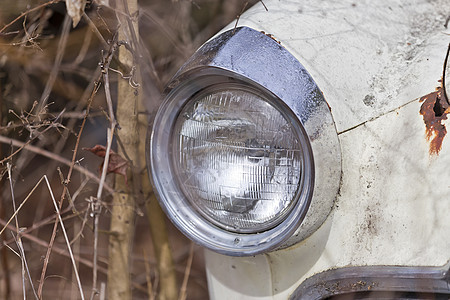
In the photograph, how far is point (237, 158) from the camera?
4.19ft

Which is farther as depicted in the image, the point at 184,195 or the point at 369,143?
the point at 184,195

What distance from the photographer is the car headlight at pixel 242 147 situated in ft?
3.85

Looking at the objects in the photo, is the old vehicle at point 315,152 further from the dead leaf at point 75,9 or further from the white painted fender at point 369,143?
the dead leaf at point 75,9

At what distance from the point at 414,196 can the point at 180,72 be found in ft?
1.93

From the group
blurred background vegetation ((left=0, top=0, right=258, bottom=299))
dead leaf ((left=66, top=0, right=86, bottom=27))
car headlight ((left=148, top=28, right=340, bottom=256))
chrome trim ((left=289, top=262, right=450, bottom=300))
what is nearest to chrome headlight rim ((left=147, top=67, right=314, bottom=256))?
car headlight ((left=148, top=28, right=340, bottom=256))

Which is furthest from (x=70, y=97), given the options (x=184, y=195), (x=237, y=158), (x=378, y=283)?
(x=378, y=283)

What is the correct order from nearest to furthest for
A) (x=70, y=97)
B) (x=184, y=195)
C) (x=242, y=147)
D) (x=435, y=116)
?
(x=435, y=116) → (x=242, y=147) → (x=184, y=195) → (x=70, y=97)

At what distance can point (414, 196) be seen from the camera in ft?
3.68

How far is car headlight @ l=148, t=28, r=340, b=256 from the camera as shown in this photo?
1175 mm

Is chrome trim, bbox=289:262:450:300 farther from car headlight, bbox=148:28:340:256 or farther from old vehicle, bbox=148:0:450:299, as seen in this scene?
car headlight, bbox=148:28:340:256

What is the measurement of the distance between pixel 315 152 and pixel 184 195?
386 millimetres

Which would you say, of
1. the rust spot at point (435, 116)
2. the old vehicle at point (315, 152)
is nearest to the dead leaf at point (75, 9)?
the old vehicle at point (315, 152)

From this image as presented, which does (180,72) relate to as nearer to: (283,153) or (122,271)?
(283,153)

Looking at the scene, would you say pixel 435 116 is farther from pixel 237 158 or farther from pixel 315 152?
pixel 237 158
